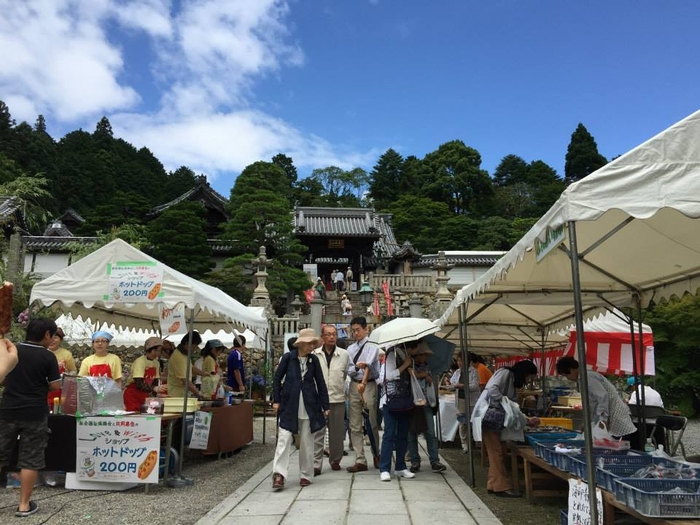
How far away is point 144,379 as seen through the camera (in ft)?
22.0

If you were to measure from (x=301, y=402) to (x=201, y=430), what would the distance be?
6.42 feet

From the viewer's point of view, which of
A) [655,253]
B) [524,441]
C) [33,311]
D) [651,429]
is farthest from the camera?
[651,429]

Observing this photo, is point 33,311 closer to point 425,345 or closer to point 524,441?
point 425,345

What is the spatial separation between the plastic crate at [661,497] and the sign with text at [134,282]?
4.60 metres

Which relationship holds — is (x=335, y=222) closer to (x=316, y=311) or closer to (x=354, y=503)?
(x=316, y=311)

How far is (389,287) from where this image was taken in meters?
27.0

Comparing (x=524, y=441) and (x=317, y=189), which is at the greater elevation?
(x=317, y=189)

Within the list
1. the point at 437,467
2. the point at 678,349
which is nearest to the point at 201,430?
the point at 437,467

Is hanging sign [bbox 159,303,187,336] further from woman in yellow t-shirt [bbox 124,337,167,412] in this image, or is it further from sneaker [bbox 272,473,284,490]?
sneaker [bbox 272,473,284,490]

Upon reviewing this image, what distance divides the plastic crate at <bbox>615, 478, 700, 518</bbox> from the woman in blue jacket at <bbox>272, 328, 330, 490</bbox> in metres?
3.24

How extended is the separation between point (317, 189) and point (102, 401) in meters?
46.9

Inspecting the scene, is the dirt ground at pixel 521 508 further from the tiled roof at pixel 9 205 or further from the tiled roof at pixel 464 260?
the tiled roof at pixel 464 260

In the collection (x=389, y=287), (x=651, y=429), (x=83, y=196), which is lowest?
(x=651, y=429)

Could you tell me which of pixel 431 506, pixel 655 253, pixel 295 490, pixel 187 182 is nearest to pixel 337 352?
pixel 295 490
